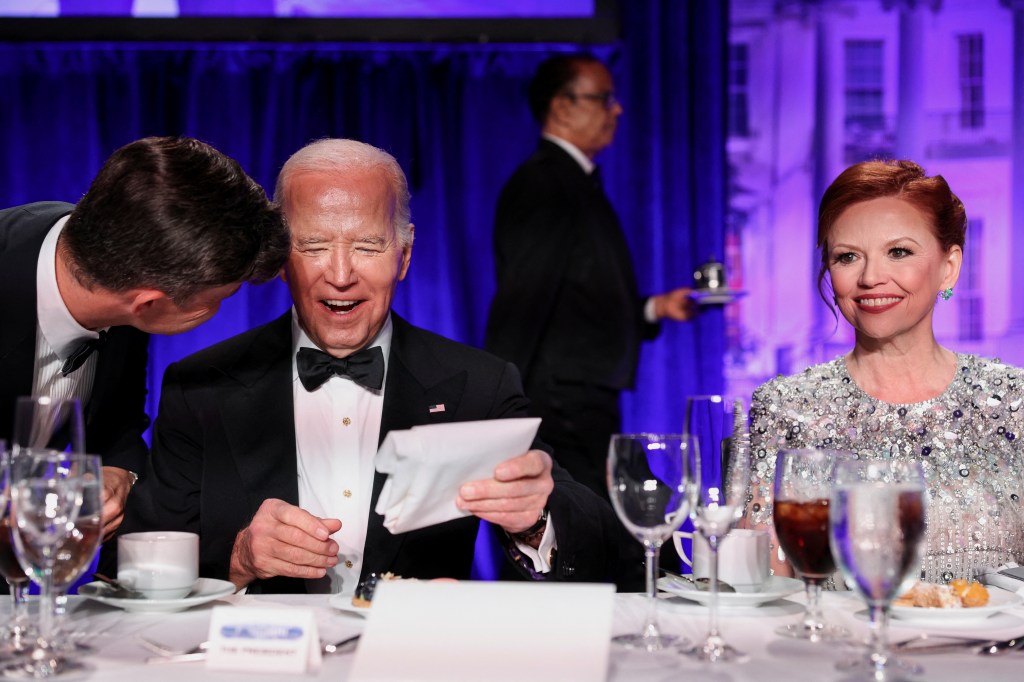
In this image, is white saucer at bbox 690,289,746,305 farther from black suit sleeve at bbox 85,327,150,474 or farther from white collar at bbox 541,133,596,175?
black suit sleeve at bbox 85,327,150,474

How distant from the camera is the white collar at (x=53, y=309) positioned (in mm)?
2107

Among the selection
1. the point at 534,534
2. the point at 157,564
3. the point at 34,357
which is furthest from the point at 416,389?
the point at 157,564

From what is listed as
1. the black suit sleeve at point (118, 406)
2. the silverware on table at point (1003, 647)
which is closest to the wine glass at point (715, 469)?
the silverware on table at point (1003, 647)

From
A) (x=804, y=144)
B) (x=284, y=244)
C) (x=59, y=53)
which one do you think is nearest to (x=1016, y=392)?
(x=284, y=244)

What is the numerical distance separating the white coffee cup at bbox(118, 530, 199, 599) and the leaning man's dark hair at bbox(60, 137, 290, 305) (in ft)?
1.92

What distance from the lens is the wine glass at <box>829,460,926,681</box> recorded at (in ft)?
3.89

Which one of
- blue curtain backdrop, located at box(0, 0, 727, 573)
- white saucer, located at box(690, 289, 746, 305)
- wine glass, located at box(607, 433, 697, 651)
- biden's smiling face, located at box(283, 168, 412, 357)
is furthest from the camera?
blue curtain backdrop, located at box(0, 0, 727, 573)

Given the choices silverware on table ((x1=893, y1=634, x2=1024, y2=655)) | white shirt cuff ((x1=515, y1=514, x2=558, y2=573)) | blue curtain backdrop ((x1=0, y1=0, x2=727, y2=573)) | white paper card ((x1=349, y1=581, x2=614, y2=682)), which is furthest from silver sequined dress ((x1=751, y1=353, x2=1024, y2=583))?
blue curtain backdrop ((x1=0, y1=0, x2=727, y2=573))

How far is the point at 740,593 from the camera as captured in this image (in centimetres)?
160

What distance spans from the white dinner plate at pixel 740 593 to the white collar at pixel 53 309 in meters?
1.24

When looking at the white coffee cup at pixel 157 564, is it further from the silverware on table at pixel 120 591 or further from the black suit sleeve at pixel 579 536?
the black suit sleeve at pixel 579 536

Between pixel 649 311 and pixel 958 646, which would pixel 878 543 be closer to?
pixel 958 646

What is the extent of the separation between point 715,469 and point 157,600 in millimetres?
775

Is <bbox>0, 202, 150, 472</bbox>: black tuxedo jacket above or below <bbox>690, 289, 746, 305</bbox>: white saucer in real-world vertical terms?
below
